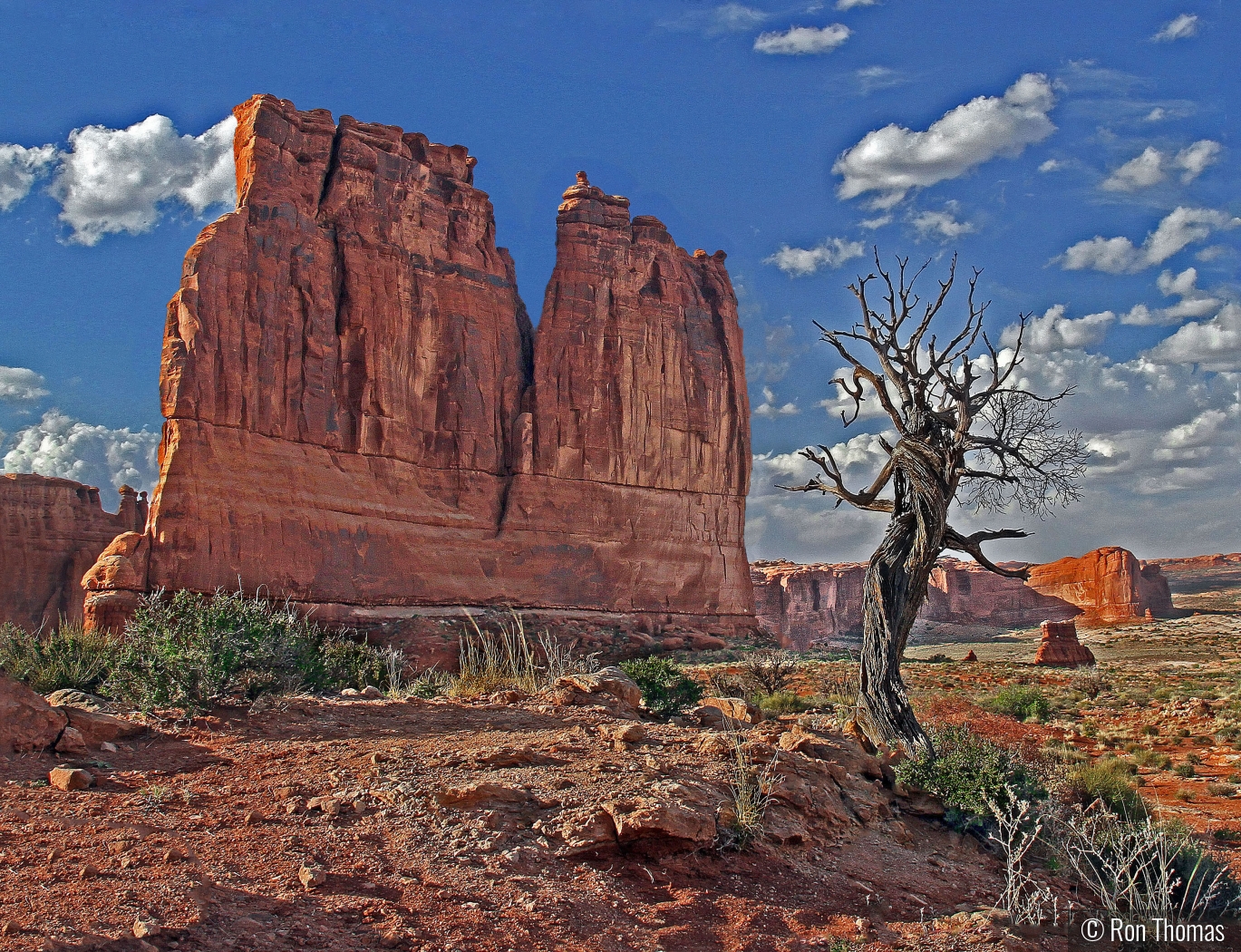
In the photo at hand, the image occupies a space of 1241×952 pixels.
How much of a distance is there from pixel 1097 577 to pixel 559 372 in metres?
62.4

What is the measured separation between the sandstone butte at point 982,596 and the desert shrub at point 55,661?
7323cm

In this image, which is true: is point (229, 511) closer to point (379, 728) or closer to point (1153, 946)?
point (379, 728)

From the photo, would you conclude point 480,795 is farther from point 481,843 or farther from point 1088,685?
point 1088,685

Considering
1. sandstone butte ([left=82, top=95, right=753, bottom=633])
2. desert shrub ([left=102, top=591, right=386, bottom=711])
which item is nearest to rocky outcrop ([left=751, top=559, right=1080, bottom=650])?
sandstone butte ([left=82, top=95, right=753, bottom=633])

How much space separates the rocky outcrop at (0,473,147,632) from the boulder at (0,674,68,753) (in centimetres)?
4811

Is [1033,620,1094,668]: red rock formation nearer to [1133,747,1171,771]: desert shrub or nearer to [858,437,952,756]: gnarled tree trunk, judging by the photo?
[1133,747,1171,771]: desert shrub

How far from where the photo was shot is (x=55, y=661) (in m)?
12.1

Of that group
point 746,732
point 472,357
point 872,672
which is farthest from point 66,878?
point 472,357

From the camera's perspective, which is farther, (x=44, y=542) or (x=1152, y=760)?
(x=44, y=542)

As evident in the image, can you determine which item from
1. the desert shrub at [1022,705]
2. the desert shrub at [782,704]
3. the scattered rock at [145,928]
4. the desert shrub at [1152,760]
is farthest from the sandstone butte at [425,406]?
the scattered rock at [145,928]

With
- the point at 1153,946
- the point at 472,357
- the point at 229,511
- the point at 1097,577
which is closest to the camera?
the point at 1153,946

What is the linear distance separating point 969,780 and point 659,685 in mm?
4274

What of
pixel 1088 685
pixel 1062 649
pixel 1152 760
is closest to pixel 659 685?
pixel 1152 760

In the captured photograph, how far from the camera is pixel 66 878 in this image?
440 cm
